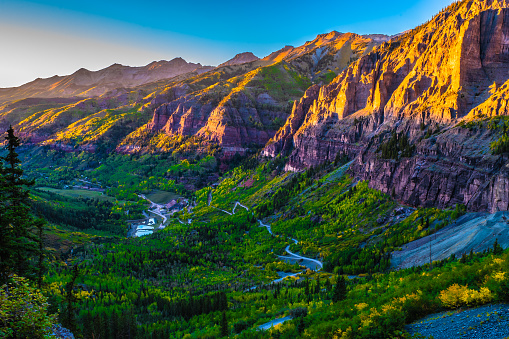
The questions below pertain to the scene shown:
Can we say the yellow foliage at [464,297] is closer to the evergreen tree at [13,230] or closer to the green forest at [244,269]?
the green forest at [244,269]

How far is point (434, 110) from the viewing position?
107625mm

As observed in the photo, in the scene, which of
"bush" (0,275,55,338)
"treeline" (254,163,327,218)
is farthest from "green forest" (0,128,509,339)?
"treeline" (254,163,327,218)

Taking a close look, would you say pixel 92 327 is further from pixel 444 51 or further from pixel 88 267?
pixel 444 51

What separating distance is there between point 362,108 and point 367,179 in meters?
58.8

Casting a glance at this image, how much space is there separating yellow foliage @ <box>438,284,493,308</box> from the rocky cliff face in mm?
57721

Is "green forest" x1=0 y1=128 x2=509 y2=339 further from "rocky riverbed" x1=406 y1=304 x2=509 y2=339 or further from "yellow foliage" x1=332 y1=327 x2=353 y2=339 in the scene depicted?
"rocky riverbed" x1=406 y1=304 x2=509 y2=339

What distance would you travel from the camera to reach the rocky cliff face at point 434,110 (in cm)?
8100

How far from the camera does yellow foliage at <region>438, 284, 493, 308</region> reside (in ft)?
72.5

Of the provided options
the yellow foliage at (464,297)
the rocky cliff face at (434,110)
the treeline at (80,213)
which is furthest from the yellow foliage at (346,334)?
the treeline at (80,213)

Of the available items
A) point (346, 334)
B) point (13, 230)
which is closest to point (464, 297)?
point (346, 334)

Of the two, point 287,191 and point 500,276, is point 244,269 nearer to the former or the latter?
point 287,191

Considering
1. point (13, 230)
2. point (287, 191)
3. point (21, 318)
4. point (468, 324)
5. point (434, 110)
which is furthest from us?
point (287, 191)

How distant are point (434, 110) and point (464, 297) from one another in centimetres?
10144

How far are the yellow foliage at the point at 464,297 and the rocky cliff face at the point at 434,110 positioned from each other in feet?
189
